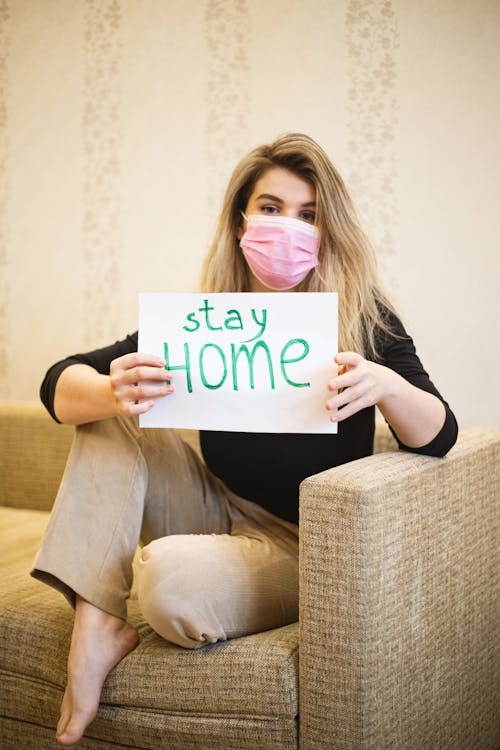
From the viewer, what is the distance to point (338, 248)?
1.28 m

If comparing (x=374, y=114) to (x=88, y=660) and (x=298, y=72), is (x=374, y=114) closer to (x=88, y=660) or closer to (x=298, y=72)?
(x=298, y=72)

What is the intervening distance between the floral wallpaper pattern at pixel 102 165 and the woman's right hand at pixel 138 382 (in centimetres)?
121

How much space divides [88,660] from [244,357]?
18.2 inches

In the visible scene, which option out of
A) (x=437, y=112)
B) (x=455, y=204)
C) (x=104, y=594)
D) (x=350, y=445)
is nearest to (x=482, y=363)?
(x=455, y=204)

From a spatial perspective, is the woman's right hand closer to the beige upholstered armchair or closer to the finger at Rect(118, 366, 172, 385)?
the finger at Rect(118, 366, 172, 385)

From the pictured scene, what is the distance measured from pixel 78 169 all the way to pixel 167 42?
0.45 metres

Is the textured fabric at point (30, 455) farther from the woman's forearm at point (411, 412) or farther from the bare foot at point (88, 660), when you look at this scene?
the woman's forearm at point (411, 412)

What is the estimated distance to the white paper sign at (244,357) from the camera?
3.46 ft

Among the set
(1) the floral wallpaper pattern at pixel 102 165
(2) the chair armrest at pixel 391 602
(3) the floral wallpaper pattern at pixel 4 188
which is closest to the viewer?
(2) the chair armrest at pixel 391 602

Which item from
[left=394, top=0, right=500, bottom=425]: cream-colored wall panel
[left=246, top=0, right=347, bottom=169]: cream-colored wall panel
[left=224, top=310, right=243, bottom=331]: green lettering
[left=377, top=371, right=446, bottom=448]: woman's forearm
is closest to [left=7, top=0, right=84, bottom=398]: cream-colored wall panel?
[left=246, top=0, right=347, bottom=169]: cream-colored wall panel

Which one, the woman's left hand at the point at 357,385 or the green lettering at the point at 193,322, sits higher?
the green lettering at the point at 193,322

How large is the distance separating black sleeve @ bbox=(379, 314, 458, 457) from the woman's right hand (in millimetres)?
342

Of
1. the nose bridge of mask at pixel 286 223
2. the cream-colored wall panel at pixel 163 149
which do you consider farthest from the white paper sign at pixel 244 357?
the cream-colored wall panel at pixel 163 149

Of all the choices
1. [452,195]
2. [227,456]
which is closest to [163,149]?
[452,195]
